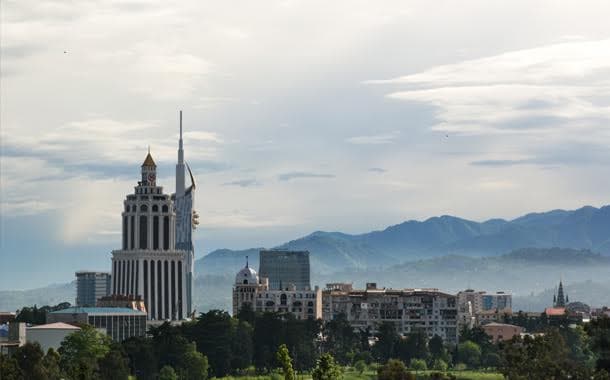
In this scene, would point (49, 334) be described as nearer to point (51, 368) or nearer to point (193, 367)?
point (193, 367)

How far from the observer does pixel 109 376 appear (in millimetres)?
141500

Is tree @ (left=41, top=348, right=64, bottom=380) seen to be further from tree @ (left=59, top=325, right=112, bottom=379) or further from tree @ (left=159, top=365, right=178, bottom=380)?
tree @ (left=159, top=365, right=178, bottom=380)

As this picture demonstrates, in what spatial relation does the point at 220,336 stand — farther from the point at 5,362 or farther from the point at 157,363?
the point at 5,362

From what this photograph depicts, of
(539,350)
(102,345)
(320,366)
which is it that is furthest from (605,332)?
(102,345)

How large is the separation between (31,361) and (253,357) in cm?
5800

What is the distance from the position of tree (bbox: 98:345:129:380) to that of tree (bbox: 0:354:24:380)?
20.3 metres

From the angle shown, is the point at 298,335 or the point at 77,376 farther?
the point at 298,335

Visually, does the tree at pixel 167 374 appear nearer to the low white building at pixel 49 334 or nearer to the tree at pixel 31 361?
the low white building at pixel 49 334

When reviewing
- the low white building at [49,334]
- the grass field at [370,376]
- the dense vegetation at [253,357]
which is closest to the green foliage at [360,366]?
the dense vegetation at [253,357]

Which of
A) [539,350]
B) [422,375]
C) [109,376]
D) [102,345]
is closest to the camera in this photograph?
[539,350]

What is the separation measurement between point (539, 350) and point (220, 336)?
57.0 metres

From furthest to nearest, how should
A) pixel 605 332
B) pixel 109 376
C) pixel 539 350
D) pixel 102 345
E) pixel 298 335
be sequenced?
pixel 298 335 → pixel 102 345 → pixel 109 376 → pixel 539 350 → pixel 605 332

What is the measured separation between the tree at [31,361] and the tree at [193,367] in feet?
107

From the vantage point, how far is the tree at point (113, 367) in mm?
141625
